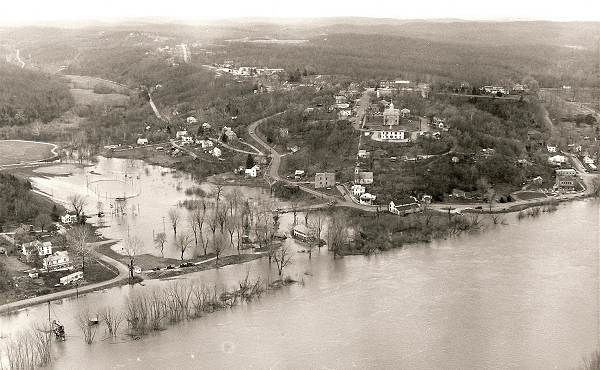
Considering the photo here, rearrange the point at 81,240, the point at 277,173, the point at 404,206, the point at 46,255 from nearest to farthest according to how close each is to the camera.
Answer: the point at 46,255, the point at 81,240, the point at 404,206, the point at 277,173

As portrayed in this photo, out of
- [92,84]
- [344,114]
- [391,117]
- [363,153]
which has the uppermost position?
[391,117]

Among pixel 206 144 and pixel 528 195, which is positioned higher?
pixel 206 144

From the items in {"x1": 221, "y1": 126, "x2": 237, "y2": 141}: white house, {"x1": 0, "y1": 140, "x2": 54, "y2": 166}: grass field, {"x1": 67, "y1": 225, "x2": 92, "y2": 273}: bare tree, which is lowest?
{"x1": 0, "y1": 140, "x2": 54, "y2": 166}: grass field

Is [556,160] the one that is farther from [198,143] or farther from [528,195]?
[198,143]

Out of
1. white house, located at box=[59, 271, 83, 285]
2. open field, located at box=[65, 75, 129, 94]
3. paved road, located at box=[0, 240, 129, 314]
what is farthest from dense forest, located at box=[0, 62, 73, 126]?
white house, located at box=[59, 271, 83, 285]

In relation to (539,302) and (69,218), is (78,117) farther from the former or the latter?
(539,302)

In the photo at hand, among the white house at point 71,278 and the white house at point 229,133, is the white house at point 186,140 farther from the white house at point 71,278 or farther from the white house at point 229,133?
the white house at point 71,278

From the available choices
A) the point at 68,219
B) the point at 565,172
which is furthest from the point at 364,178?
the point at 68,219

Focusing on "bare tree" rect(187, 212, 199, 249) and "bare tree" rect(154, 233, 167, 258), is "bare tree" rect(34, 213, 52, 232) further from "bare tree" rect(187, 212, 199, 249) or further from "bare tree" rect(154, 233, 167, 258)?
"bare tree" rect(187, 212, 199, 249)
